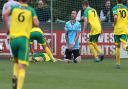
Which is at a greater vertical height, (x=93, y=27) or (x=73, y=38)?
(x=93, y=27)

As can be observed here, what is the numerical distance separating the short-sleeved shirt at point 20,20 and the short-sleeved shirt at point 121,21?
759cm

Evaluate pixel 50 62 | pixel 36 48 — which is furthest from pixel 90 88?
pixel 36 48

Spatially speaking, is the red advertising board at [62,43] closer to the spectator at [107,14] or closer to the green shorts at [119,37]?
the spectator at [107,14]

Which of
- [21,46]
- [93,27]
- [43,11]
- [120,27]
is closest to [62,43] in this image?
[43,11]

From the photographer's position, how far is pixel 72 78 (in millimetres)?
15086

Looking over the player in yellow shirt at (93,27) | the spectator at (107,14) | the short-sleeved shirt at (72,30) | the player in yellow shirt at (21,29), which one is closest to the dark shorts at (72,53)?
the short-sleeved shirt at (72,30)

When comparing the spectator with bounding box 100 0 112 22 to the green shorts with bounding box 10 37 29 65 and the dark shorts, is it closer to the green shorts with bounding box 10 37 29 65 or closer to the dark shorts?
the dark shorts

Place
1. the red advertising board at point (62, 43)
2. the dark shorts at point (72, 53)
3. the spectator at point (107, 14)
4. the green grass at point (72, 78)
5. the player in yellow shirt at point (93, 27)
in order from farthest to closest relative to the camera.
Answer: the spectator at point (107, 14) < the red advertising board at point (62, 43) < the dark shorts at point (72, 53) < the player in yellow shirt at point (93, 27) < the green grass at point (72, 78)

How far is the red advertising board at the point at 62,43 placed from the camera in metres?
23.4

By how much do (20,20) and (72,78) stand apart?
13.2 feet

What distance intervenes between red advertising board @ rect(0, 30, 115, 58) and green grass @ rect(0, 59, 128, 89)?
4.69 m

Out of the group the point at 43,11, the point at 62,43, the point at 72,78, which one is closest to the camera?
the point at 72,78

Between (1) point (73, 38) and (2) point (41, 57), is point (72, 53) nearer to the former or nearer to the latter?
→ (1) point (73, 38)

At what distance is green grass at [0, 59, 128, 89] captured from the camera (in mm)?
13250
